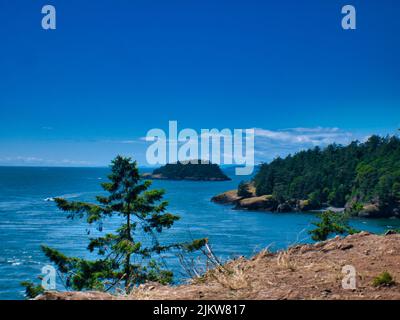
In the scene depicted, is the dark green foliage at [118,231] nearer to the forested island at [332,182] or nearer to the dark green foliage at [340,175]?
the forested island at [332,182]

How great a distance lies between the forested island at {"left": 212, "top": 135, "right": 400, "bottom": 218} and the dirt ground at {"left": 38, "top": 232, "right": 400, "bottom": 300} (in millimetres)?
88616

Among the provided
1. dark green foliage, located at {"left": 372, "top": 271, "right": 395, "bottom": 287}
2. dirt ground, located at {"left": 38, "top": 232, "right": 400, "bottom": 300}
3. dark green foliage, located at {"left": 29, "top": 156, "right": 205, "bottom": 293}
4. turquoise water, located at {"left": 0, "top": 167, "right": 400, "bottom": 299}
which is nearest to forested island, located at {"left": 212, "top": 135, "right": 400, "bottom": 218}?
turquoise water, located at {"left": 0, "top": 167, "right": 400, "bottom": 299}

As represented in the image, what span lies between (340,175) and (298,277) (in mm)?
121315

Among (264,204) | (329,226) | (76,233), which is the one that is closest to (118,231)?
(329,226)

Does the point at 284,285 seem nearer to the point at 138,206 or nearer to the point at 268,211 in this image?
the point at 138,206

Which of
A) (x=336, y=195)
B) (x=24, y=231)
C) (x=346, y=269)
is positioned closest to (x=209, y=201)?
(x=336, y=195)

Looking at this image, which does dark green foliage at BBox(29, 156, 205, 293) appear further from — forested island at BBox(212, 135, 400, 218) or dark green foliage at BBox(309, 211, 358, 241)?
forested island at BBox(212, 135, 400, 218)

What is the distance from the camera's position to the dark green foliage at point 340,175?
4157 inches

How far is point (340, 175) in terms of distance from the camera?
12394cm

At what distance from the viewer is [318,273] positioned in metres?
7.34

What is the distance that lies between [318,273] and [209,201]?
112 m

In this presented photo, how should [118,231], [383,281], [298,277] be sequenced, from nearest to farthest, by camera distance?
[383,281]
[298,277]
[118,231]

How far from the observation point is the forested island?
10150 cm

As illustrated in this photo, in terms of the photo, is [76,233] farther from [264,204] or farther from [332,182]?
[332,182]
